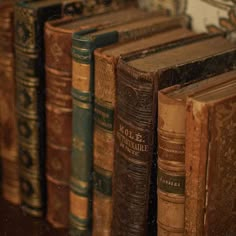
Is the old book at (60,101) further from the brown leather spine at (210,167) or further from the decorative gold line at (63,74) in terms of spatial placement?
the brown leather spine at (210,167)

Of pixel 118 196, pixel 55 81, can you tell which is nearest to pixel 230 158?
pixel 118 196

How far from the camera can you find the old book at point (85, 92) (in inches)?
44.7

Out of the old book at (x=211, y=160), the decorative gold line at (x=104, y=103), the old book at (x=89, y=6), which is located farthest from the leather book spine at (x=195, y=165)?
the old book at (x=89, y=6)

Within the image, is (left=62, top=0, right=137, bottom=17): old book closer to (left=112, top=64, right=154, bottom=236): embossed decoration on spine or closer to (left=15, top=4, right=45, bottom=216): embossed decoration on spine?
(left=15, top=4, right=45, bottom=216): embossed decoration on spine

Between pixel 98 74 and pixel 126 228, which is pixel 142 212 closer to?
pixel 126 228

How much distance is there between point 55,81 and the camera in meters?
1.22

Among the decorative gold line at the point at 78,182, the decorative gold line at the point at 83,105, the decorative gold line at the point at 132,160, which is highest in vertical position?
the decorative gold line at the point at 83,105

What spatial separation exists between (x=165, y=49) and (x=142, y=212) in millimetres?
288

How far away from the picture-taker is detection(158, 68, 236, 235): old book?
38.7 inches

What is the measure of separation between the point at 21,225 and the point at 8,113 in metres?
0.24

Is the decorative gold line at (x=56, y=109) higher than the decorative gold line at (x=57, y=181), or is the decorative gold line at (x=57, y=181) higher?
the decorative gold line at (x=56, y=109)

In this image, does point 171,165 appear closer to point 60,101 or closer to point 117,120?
point 117,120

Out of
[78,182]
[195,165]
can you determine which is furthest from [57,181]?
[195,165]

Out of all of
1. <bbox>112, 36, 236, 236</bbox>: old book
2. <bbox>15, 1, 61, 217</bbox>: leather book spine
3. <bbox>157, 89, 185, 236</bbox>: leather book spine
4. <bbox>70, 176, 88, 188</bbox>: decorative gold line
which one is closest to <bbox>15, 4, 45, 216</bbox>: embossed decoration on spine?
<bbox>15, 1, 61, 217</bbox>: leather book spine
